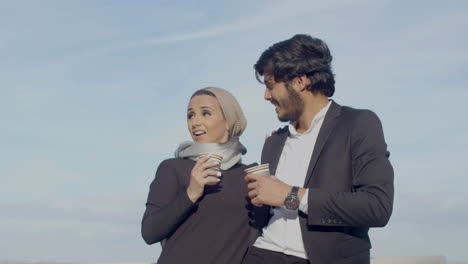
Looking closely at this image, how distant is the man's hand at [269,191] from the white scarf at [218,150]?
957mm

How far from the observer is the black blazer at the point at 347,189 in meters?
3.82

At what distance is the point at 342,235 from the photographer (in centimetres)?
400

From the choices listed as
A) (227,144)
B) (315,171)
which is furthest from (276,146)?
(315,171)

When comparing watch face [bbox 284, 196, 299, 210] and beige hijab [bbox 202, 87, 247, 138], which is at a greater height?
beige hijab [bbox 202, 87, 247, 138]

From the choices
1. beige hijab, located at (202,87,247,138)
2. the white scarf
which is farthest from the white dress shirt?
beige hijab, located at (202,87,247,138)

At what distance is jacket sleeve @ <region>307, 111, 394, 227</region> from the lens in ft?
12.5

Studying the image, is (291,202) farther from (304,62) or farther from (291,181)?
(304,62)

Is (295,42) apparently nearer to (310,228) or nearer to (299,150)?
(299,150)

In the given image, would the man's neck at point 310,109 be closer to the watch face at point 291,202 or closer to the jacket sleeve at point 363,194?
the jacket sleeve at point 363,194

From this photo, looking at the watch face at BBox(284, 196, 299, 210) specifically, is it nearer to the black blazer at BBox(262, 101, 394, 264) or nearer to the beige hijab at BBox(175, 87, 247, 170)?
the black blazer at BBox(262, 101, 394, 264)

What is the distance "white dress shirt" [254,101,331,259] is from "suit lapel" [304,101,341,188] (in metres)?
0.07

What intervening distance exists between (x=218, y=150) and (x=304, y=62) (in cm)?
107

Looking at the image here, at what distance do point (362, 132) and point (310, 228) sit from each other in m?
0.74

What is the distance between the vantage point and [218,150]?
4.98 meters
